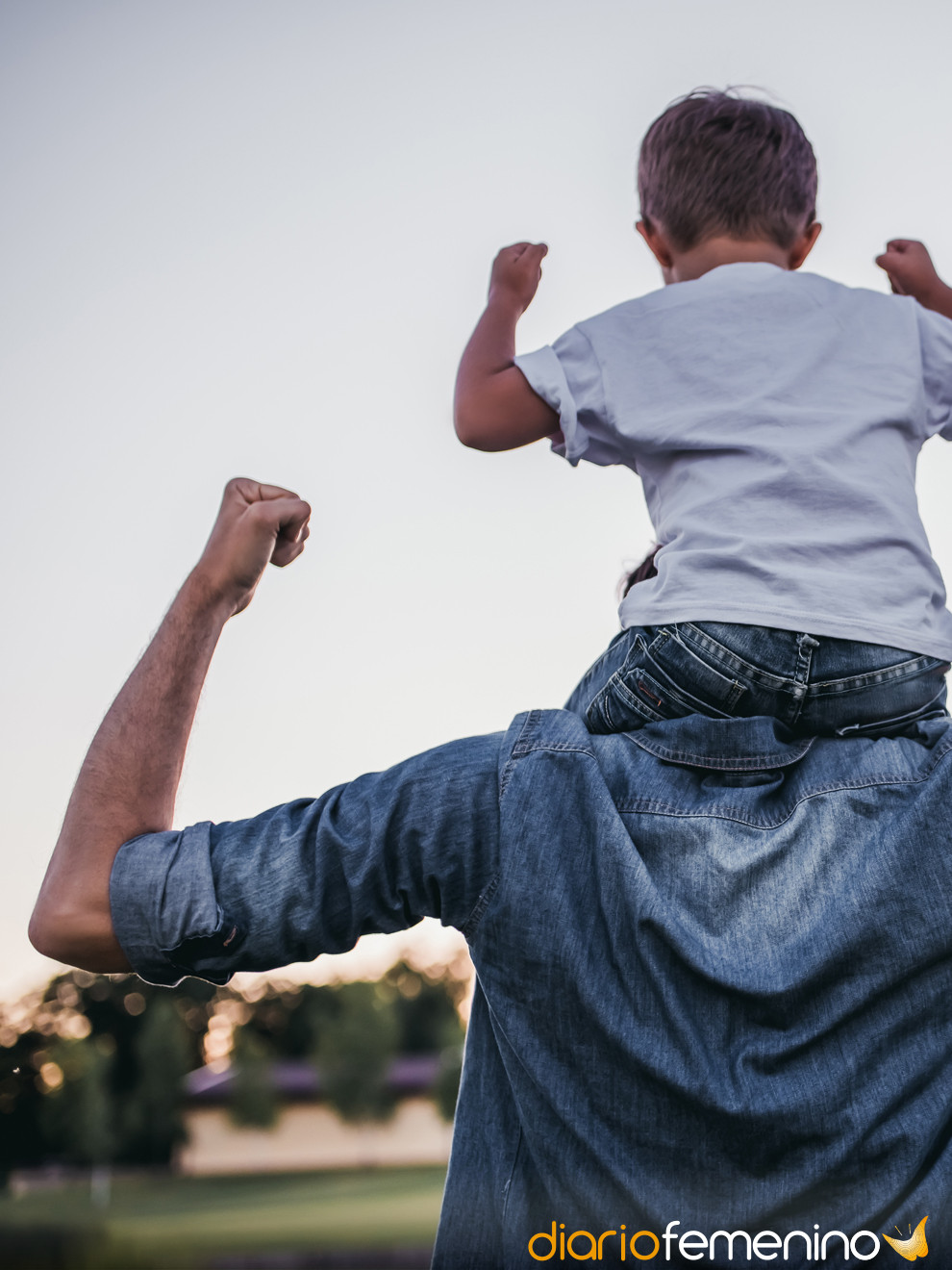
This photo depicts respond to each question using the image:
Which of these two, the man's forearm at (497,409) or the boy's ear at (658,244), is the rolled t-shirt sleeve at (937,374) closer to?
the boy's ear at (658,244)

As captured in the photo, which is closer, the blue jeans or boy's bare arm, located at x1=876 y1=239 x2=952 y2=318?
the blue jeans

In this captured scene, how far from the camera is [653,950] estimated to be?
Answer: 4.33 ft

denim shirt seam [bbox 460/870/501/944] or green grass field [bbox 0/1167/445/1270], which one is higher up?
denim shirt seam [bbox 460/870/501/944]

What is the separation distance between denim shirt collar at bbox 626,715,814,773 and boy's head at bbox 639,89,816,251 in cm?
91

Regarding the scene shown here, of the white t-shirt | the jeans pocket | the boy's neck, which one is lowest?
the jeans pocket

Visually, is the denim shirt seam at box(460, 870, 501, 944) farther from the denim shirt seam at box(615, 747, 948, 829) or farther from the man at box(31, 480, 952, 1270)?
the denim shirt seam at box(615, 747, 948, 829)

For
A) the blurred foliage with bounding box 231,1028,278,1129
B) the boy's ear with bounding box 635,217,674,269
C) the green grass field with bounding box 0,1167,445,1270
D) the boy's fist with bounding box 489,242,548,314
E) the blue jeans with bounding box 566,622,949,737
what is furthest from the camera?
the blurred foliage with bounding box 231,1028,278,1129

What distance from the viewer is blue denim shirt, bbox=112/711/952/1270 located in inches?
49.8

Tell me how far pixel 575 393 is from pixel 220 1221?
139 feet

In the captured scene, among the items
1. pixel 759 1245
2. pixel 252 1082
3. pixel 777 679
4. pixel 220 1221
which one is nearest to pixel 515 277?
pixel 777 679

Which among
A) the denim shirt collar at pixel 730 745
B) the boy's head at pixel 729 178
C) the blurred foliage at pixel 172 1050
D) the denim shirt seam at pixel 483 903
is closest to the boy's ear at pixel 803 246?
the boy's head at pixel 729 178

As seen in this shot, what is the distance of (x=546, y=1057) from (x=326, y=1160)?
178 feet

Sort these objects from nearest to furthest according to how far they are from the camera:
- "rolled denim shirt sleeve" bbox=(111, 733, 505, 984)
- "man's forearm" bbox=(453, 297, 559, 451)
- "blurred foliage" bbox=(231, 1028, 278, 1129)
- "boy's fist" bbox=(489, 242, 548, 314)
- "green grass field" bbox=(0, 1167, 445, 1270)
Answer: "rolled denim shirt sleeve" bbox=(111, 733, 505, 984) < "man's forearm" bbox=(453, 297, 559, 451) < "boy's fist" bbox=(489, 242, 548, 314) < "green grass field" bbox=(0, 1167, 445, 1270) < "blurred foliage" bbox=(231, 1028, 278, 1129)

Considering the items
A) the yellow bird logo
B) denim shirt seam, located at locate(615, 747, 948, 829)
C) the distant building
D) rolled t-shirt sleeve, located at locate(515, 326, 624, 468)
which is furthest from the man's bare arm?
the distant building
